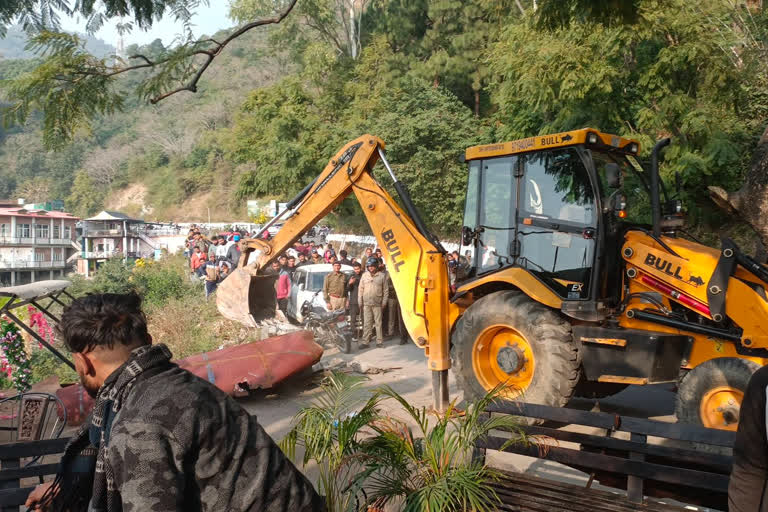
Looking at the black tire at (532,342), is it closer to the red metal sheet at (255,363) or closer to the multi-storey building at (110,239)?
the red metal sheet at (255,363)

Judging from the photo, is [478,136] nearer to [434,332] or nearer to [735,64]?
[735,64]

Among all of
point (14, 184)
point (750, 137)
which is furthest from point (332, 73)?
→ point (14, 184)

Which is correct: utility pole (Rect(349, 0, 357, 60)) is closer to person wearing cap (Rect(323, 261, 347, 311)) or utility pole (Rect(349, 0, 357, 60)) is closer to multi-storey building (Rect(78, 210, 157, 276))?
multi-storey building (Rect(78, 210, 157, 276))

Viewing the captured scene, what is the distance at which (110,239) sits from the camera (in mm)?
40062

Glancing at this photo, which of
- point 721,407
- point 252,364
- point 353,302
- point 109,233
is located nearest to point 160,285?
point 353,302

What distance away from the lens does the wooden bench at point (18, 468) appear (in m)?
3.57

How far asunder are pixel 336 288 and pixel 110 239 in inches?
1192

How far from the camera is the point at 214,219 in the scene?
57.3 meters

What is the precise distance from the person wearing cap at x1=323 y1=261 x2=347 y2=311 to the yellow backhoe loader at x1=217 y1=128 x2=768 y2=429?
6028 millimetres

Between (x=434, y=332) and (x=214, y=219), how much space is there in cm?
5226

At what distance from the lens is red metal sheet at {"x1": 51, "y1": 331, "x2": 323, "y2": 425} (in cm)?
859

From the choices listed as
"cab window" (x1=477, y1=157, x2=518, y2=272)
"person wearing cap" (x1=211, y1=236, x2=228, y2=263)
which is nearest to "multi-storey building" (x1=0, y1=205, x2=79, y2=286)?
"person wearing cap" (x1=211, y1=236, x2=228, y2=263)

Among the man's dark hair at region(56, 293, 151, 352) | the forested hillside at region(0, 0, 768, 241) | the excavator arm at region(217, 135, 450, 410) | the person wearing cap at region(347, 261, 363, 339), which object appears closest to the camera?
the man's dark hair at region(56, 293, 151, 352)

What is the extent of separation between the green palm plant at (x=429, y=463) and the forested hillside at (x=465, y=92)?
372cm
